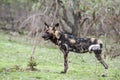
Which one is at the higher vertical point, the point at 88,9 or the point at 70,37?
the point at 70,37

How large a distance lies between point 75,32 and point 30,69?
17.9 meters

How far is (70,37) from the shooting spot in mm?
14031

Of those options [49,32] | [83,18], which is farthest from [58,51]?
[49,32]

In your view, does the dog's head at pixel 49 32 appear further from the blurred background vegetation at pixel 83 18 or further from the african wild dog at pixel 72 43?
the blurred background vegetation at pixel 83 18

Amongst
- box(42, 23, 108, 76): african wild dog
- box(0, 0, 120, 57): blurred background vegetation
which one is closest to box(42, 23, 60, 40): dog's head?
box(42, 23, 108, 76): african wild dog

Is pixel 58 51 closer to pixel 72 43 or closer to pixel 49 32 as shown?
pixel 72 43

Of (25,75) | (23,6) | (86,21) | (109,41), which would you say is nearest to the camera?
(25,75)

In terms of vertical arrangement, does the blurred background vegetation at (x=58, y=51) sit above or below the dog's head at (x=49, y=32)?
below

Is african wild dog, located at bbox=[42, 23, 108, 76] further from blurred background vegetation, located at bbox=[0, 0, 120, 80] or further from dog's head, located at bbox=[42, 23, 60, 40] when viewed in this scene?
blurred background vegetation, located at bbox=[0, 0, 120, 80]

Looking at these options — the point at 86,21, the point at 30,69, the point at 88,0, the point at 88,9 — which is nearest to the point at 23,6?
the point at 86,21

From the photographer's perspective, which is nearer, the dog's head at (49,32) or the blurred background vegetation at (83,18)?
the dog's head at (49,32)

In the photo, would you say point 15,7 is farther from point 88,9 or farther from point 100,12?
point 100,12

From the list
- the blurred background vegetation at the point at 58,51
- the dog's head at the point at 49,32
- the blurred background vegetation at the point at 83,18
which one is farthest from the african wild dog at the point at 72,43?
the blurred background vegetation at the point at 83,18

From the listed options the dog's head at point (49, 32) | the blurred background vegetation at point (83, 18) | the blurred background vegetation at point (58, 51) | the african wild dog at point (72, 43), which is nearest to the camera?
the dog's head at point (49, 32)
